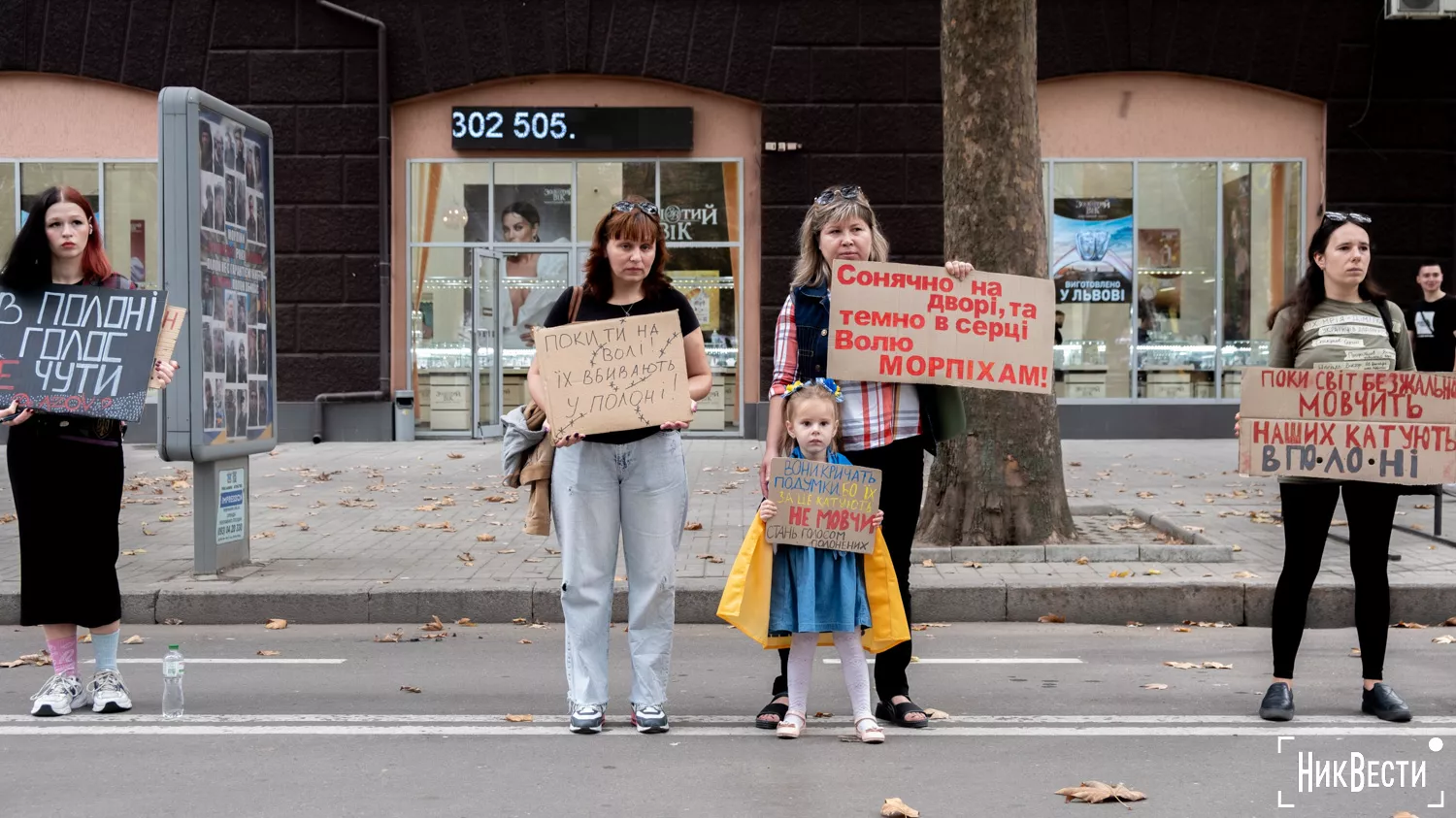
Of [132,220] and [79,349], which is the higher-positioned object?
[132,220]

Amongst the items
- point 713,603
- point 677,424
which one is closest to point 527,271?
point 713,603

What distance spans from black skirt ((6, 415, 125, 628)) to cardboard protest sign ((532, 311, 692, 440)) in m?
1.85

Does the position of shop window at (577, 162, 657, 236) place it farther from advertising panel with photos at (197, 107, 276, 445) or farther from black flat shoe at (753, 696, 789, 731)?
black flat shoe at (753, 696, 789, 731)

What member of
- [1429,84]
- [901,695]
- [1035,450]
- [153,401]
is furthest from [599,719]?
[1429,84]

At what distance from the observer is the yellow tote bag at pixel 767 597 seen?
4969 mm

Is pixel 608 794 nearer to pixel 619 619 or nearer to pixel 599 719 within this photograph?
pixel 599 719

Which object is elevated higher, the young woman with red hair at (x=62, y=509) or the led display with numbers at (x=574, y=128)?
the led display with numbers at (x=574, y=128)

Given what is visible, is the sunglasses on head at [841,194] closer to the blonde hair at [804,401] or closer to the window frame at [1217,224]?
the blonde hair at [804,401]

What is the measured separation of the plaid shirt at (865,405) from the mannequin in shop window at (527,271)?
1263 cm

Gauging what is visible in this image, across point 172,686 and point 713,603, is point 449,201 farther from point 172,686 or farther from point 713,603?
point 172,686

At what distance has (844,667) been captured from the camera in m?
5.10

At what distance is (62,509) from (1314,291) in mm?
4762

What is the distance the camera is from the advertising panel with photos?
26.5 feet

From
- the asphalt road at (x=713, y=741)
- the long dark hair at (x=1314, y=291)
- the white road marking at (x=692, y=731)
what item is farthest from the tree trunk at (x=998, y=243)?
the white road marking at (x=692, y=731)
